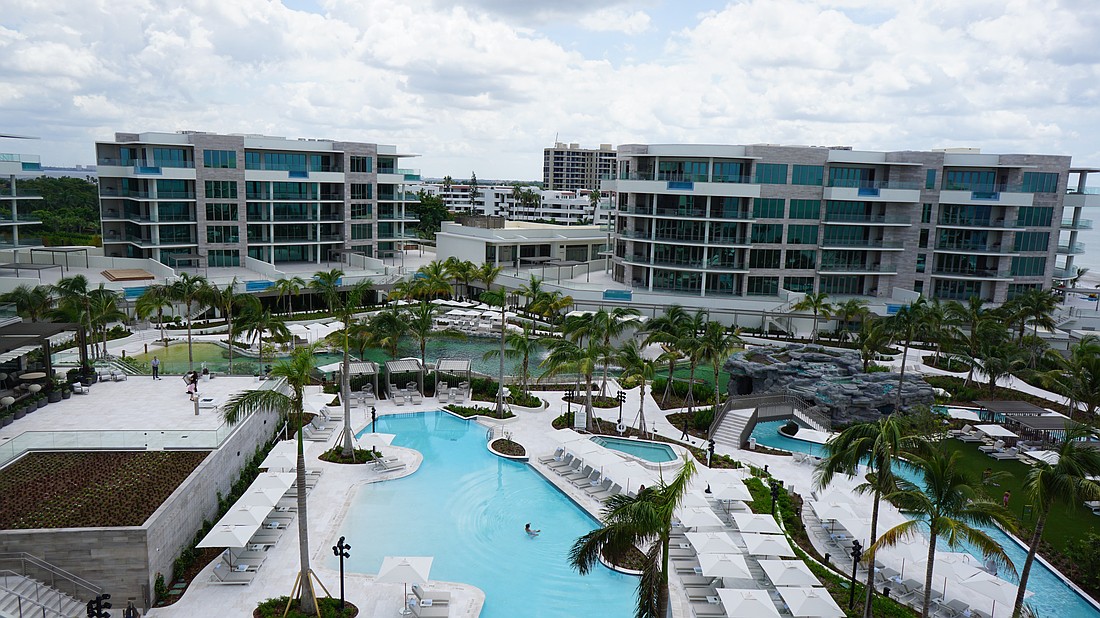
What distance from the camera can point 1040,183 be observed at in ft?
220

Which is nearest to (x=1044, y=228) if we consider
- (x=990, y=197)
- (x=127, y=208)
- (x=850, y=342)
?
(x=990, y=197)

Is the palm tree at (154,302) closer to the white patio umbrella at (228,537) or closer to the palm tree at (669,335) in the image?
the white patio umbrella at (228,537)

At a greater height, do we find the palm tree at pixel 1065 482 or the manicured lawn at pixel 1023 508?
the palm tree at pixel 1065 482

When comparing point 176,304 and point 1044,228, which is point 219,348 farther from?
point 1044,228

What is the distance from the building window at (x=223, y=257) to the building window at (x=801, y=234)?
52.7 meters

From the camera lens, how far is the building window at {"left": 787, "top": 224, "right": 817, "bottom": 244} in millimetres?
65812

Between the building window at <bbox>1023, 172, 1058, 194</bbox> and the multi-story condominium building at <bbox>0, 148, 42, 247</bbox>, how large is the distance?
88.3 m

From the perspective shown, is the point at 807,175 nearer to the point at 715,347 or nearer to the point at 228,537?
the point at 715,347

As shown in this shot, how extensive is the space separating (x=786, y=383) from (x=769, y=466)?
399 inches

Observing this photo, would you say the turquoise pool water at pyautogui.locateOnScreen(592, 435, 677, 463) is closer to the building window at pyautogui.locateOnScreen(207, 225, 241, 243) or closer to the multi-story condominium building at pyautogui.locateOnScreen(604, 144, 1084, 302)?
the multi-story condominium building at pyautogui.locateOnScreen(604, 144, 1084, 302)

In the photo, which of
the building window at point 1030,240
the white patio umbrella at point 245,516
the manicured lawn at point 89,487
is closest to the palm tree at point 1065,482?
the white patio umbrella at point 245,516

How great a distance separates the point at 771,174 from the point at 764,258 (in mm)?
7346

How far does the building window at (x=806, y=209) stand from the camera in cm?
6525

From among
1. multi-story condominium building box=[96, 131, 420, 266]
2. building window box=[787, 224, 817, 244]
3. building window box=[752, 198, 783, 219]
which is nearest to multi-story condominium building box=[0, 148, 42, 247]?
multi-story condominium building box=[96, 131, 420, 266]
